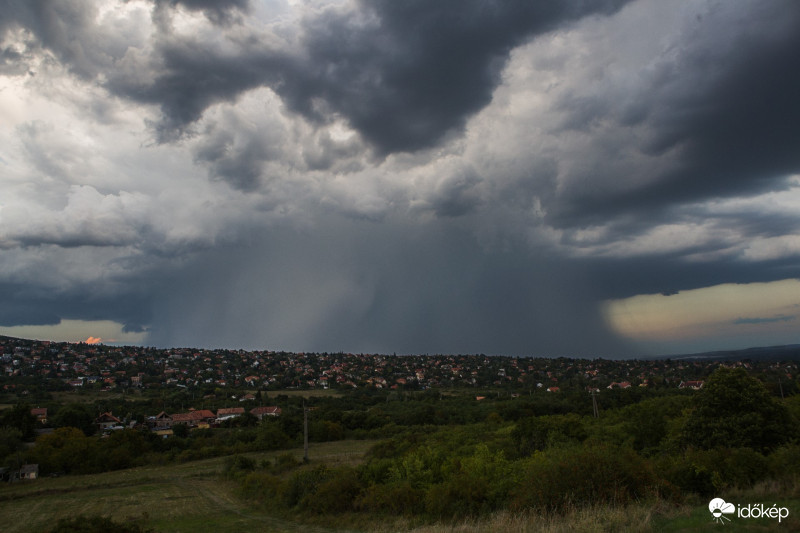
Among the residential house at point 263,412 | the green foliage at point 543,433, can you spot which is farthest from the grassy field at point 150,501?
the residential house at point 263,412

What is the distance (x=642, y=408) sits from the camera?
93.5ft

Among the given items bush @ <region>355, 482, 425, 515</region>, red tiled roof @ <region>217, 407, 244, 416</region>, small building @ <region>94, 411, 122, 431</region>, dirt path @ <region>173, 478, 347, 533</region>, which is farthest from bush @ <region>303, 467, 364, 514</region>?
red tiled roof @ <region>217, 407, 244, 416</region>

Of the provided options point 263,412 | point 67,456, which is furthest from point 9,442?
point 263,412

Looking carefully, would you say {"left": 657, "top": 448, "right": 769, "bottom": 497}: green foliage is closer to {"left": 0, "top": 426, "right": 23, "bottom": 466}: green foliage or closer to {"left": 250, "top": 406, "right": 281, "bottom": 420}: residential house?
{"left": 0, "top": 426, "right": 23, "bottom": 466}: green foliage

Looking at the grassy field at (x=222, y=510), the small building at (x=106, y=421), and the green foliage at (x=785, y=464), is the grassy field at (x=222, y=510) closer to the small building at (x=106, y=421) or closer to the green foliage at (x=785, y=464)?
the green foliage at (x=785, y=464)

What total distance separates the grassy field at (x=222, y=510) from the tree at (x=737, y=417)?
25.7 ft

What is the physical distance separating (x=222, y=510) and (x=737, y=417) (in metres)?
24.5

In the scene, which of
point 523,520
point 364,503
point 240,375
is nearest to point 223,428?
point 364,503

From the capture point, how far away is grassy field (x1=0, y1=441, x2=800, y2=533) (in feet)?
29.7

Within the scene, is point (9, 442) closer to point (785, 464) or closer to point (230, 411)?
point (230, 411)

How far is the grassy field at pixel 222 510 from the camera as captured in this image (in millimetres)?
9047

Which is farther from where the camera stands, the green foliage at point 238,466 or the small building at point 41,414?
the small building at point 41,414

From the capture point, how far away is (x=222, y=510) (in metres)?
23.2

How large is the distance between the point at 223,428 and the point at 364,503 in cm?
4798
